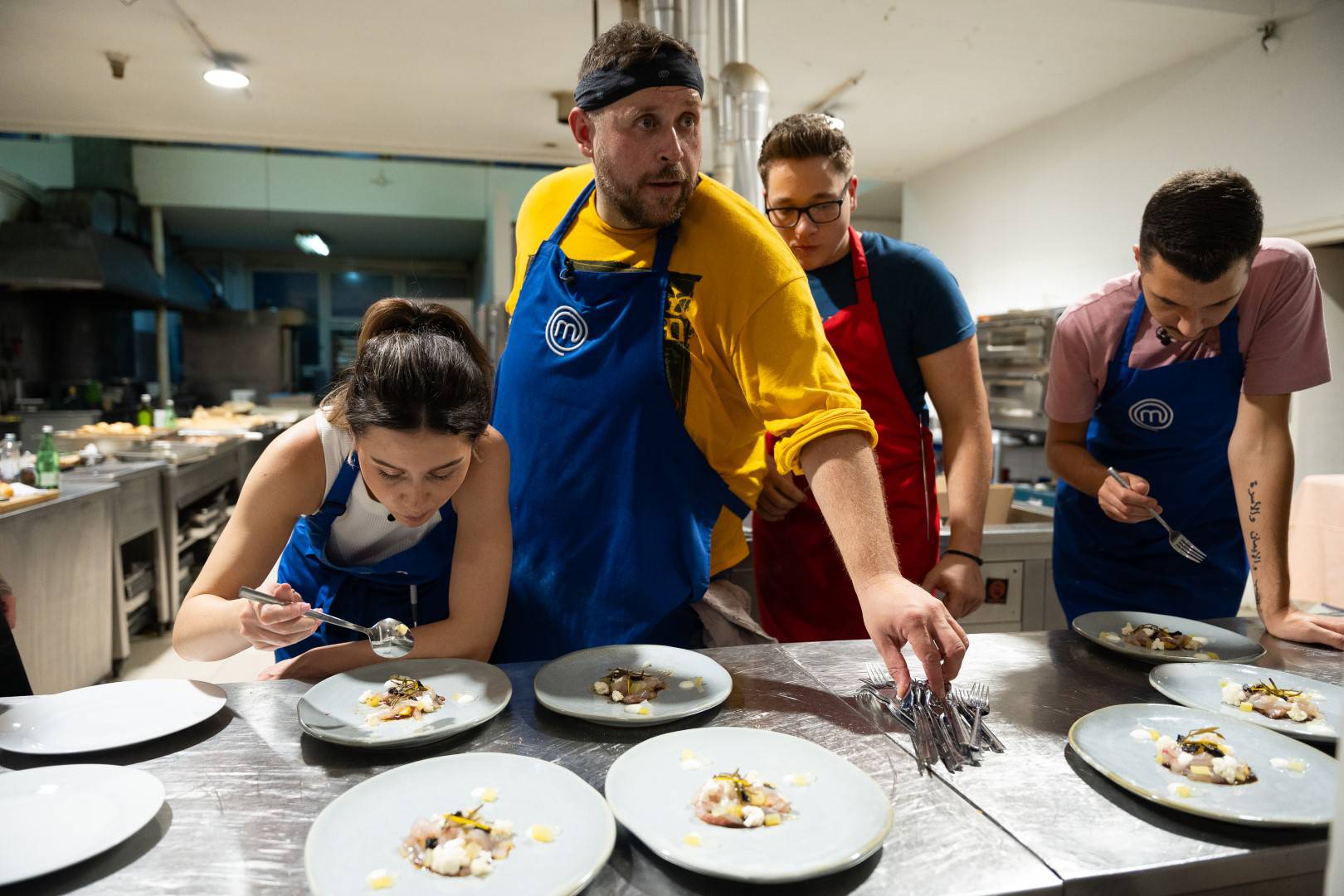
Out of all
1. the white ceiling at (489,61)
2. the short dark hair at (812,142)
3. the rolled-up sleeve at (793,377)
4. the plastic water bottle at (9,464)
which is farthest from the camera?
the white ceiling at (489,61)

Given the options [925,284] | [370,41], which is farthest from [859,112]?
[925,284]

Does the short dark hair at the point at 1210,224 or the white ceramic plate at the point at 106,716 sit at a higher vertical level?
the short dark hair at the point at 1210,224

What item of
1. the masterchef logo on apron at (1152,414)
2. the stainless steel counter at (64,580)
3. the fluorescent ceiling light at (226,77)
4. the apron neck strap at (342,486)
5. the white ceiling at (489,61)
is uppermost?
the white ceiling at (489,61)

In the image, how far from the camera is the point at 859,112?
5.50 metres

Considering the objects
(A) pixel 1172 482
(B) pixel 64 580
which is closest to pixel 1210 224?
(A) pixel 1172 482

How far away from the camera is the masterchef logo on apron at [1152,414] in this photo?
1.80 m

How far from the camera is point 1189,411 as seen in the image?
5.85ft

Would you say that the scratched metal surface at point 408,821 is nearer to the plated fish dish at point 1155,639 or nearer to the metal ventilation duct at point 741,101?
the plated fish dish at point 1155,639

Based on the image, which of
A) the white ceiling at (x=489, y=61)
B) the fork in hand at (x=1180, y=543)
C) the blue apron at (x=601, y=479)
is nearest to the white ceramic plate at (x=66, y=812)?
the blue apron at (x=601, y=479)

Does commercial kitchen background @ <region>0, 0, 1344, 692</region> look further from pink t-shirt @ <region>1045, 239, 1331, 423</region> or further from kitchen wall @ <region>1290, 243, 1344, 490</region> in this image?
pink t-shirt @ <region>1045, 239, 1331, 423</region>

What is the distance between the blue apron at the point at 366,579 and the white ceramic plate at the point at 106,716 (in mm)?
350

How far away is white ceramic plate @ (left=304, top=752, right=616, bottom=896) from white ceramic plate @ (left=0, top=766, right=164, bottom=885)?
7.4 inches

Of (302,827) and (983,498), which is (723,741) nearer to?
(302,827)

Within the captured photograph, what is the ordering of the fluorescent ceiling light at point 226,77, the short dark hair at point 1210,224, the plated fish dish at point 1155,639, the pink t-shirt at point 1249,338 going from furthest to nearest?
the fluorescent ceiling light at point 226,77
the pink t-shirt at point 1249,338
the short dark hair at point 1210,224
the plated fish dish at point 1155,639
